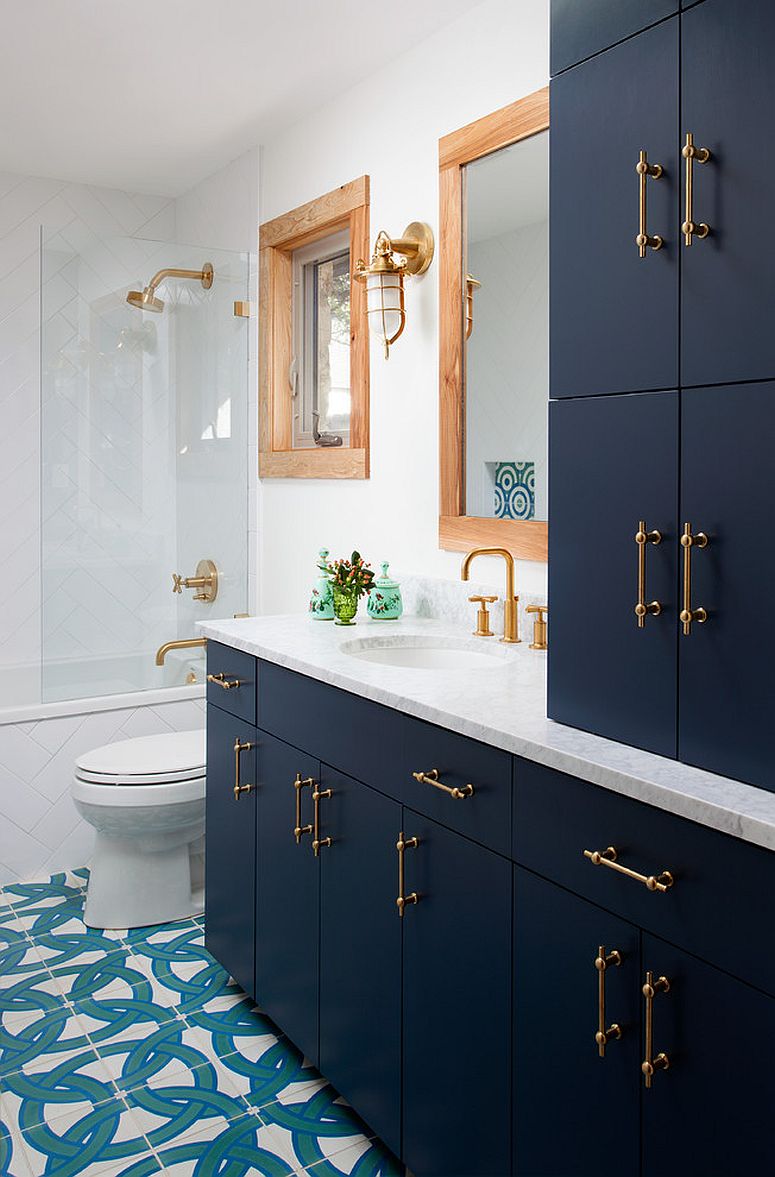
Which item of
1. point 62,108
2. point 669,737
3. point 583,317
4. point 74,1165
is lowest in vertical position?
point 74,1165

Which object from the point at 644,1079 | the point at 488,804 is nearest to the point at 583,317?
the point at 488,804

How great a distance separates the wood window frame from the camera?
294cm

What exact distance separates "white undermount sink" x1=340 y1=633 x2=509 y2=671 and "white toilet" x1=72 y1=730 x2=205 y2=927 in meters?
0.80

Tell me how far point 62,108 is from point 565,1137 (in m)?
3.19

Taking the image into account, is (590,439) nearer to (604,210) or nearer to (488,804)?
(604,210)

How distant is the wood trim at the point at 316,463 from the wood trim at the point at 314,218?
0.71 metres

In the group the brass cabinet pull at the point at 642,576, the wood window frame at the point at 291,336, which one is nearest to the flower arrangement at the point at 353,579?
the wood window frame at the point at 291,336

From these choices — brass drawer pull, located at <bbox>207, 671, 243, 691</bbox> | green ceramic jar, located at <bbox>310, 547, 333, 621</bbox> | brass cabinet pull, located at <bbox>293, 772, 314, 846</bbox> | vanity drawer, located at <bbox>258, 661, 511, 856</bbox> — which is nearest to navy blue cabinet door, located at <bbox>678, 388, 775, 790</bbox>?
vanity drawer, located at <bbox>258, 661, 511, 856</bbox>

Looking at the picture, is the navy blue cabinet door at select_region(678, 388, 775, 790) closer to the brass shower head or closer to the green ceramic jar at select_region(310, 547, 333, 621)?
the green ceramic jar at select_region(310, 547, 333, 621)

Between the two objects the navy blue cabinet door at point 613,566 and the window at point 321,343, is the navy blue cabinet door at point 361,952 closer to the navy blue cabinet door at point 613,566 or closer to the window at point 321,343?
the navy blue cabinet door at point 613,566

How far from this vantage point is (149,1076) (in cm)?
214

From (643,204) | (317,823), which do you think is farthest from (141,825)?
(643,204)

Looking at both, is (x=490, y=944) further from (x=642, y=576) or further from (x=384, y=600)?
(x=384, y=600)

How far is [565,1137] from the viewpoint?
4.63ft
